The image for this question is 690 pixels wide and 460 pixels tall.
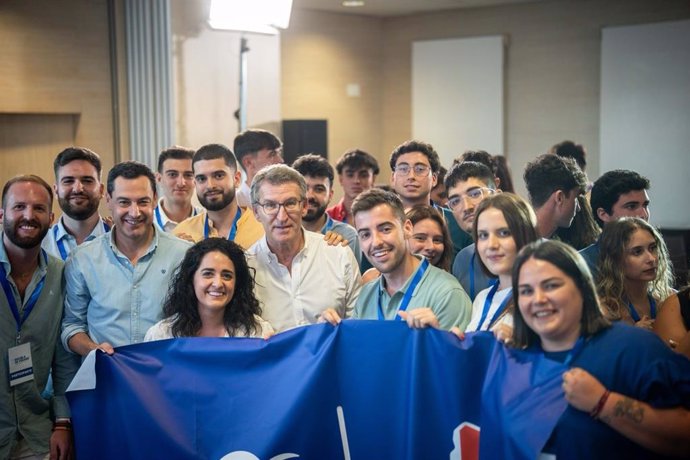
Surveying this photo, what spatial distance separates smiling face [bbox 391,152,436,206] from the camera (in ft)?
14.1

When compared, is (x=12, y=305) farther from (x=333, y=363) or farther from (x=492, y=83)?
(x=492, y=83)

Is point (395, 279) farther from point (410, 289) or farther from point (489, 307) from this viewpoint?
point (489, 307)

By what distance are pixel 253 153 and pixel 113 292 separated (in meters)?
2.02

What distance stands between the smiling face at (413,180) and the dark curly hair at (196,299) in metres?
1.33

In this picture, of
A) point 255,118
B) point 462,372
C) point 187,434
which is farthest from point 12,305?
point 255,118

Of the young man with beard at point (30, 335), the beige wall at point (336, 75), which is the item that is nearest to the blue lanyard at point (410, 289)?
the young man with beard at point (30, 335)

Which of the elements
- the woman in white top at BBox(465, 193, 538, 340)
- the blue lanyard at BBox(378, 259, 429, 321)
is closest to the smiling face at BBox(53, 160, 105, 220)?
the blue lanyard at BBox(378, 259, 429, 321)

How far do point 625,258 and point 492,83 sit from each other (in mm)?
6123

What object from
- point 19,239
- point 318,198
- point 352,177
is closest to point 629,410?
point 19,239

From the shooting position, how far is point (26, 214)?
325 centimetres

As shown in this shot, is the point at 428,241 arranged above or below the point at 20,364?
above

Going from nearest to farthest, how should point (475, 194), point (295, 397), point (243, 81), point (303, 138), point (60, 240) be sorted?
point (295, 397) < point (475, 194) < point (60, 240) < point (243, 81) < point (303, 138)

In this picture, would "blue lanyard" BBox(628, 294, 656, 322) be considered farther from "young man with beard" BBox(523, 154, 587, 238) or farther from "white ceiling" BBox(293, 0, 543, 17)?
"white ceiling" BBox(293, 0, 543, 17)

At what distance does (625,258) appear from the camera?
319 cm
